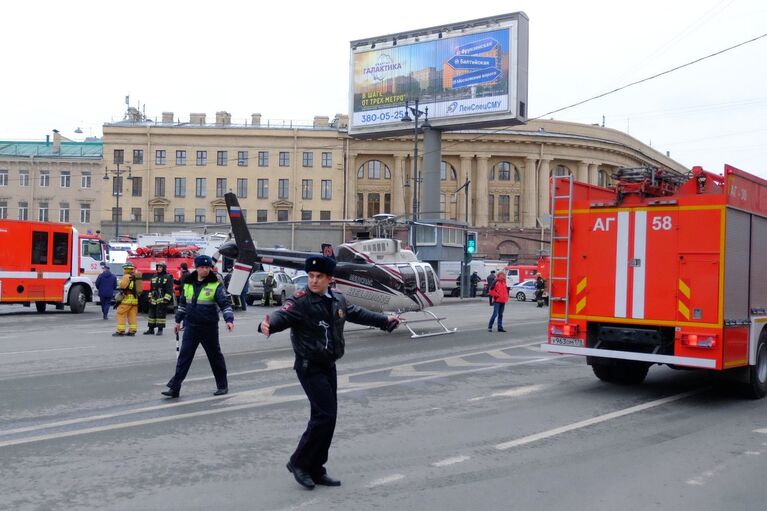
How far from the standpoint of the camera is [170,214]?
7119 cm

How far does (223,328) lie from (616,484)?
16.5 meters

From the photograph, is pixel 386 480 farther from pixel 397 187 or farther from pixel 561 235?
pixel 397 187

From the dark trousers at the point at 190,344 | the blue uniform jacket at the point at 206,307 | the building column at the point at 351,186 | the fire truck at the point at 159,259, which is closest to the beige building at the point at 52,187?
the building column at the point at 351,186

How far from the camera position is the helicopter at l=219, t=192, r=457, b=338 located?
19734mm

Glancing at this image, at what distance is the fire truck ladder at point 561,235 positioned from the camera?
448 inches

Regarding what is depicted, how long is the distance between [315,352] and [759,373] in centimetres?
759

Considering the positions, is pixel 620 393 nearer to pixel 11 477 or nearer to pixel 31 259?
pixel 11 477

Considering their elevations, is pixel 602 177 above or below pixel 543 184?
above

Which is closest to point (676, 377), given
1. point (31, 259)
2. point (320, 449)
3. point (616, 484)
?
point (616, 484)

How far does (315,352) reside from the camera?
6.25 metres

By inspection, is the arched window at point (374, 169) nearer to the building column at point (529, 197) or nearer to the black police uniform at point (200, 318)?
the building column at point (529, 197)

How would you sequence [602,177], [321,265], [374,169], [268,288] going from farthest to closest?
[602,177] → [374,169] → [268,288] → [321,265]

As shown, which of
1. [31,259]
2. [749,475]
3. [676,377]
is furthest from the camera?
[31,259]

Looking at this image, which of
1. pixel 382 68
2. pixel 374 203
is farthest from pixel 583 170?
pixel 382 68
